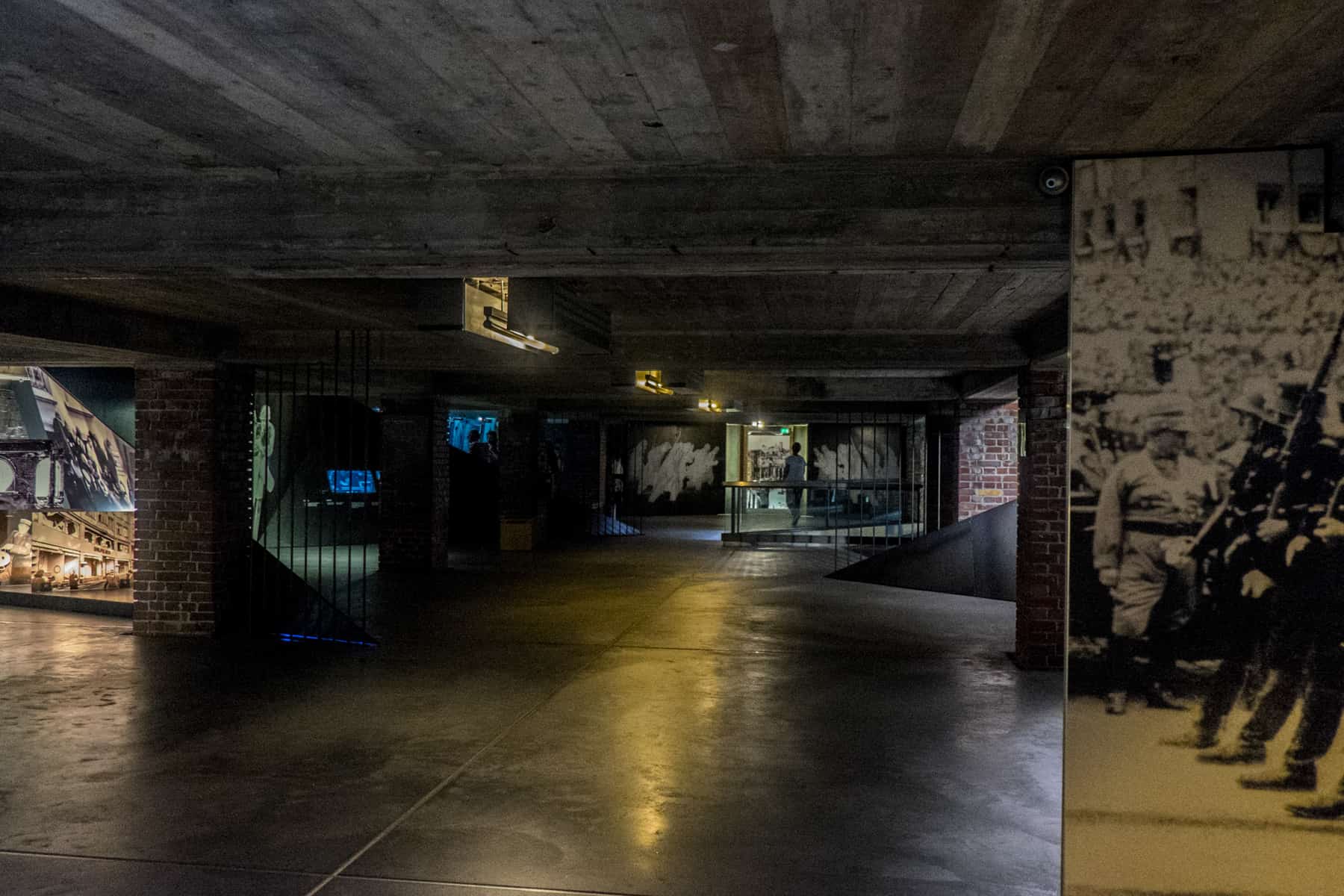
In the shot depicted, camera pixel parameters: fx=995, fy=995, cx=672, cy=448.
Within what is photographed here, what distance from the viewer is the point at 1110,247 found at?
3303 millimetres

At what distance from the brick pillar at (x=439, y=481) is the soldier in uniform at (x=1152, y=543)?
442 inches

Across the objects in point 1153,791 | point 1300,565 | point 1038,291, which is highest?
point 1038,291

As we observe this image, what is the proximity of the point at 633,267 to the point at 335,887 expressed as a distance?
8.56 ft

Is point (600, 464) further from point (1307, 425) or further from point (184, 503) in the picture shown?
point (1307, 425)

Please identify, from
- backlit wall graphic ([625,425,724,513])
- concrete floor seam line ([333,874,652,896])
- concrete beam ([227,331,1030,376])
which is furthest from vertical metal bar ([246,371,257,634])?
backlit wall graphic ([625,425,724,513])

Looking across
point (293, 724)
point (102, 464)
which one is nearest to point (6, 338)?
point (293, 724)

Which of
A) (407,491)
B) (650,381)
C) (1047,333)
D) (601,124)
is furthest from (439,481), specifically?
(601,124)

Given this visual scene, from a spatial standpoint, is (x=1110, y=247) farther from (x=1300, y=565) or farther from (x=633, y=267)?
(x=633, y=267)

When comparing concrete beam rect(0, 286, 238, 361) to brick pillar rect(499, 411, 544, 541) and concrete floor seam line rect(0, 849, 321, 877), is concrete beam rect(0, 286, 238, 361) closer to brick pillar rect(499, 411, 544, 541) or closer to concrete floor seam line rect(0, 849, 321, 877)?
concrete floor seam line rect(0, 849, 321, 877)

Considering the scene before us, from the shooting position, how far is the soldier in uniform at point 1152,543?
3201mm

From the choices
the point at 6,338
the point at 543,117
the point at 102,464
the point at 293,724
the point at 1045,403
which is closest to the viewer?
the point at 543,117

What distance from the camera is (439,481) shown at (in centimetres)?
1369

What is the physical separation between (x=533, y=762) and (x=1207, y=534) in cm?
349

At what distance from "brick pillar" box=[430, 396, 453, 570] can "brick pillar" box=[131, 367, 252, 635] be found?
4.75 m
